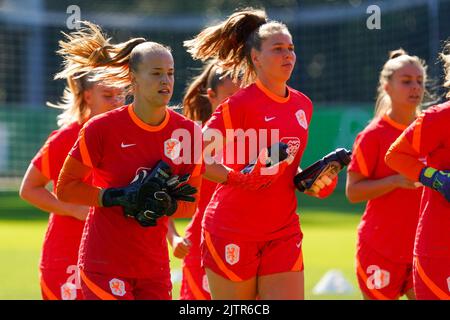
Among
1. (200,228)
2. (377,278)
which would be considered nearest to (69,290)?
(200,228)

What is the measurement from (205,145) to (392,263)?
1.74 meters

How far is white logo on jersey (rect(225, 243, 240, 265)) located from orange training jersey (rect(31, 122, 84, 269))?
1149 millimetres

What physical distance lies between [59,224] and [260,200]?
1.45m

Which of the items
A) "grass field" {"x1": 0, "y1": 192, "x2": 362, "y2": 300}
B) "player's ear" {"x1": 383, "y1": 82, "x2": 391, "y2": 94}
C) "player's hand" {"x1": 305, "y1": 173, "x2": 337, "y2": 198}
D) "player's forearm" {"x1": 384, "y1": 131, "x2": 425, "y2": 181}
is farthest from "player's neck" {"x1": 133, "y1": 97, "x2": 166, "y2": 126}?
"grass field" {"x1": 0, "y1": 192, "x2": 362, "y2": 300}

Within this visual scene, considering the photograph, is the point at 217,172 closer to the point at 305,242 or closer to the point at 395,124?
the point at 395,124

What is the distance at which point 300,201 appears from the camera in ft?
69.7

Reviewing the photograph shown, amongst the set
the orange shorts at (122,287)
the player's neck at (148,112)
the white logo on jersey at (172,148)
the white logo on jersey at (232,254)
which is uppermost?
the player's neck at (148,112)

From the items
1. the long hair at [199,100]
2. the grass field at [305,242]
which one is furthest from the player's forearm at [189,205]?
the grass field at [305,242]

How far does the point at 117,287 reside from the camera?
555 centimetres

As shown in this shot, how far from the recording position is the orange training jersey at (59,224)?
22.6 feet

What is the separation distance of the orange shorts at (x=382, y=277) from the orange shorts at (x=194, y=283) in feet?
3.43

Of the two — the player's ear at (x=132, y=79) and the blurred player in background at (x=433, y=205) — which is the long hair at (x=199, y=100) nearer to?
the player's ear at (x=132, y=79)

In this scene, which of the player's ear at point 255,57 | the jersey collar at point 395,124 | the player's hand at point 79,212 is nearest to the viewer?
the player's ear at point 255,57

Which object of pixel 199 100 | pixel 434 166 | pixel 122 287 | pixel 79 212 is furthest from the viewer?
pixel 199 100
